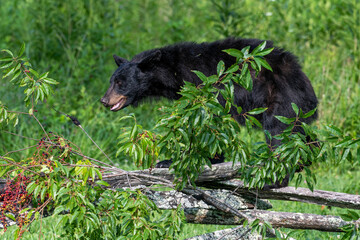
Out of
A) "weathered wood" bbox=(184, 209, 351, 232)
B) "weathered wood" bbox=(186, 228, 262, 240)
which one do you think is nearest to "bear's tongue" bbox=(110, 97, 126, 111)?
"weathered wood" bbox=(184, 209, 351, 232)

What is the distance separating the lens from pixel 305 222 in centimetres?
380

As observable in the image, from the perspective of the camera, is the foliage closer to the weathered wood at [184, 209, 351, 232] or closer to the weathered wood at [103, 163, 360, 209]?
the weathered wood at [103, 163, 360, 209]

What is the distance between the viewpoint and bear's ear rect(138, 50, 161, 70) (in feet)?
16.0

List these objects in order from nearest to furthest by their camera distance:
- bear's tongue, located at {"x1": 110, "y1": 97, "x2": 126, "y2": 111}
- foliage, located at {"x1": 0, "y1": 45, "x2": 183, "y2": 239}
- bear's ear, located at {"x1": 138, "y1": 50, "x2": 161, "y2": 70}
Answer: foliage, located at {"x1": 0, "y1": 45, "x2": 183, "y2": 239} < bear's ear, located at {"x1": 138, "y1": 50, "x2": 161, "y2": 70} < bear's tongue, located at {"x1": 110, "y1": 97, "x2": 126, "y2": 111}

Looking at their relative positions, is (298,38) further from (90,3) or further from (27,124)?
(27,124)

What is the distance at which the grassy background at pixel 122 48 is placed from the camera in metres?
6.61

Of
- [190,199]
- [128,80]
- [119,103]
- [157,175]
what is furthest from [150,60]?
[190,199]

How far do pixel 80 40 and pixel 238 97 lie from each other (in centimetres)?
421

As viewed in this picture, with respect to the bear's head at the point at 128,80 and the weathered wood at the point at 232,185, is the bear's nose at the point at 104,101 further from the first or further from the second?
the weathered wood at the point at 232,185

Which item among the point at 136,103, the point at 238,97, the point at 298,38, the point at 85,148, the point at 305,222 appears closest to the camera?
the point at 305,222

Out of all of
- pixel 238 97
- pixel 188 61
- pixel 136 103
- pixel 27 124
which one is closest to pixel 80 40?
pixel 27 124

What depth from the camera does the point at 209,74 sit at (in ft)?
15.6

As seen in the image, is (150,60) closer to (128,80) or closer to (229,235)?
(128,80)

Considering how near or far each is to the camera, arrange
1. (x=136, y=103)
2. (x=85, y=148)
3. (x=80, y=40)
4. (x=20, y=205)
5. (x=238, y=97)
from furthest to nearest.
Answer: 1. (x=80, y=40)
2. (x=85, y=148)
3. (x=136, y=103)
4. (x=238, y=97)
5. (x=20, y=205)
